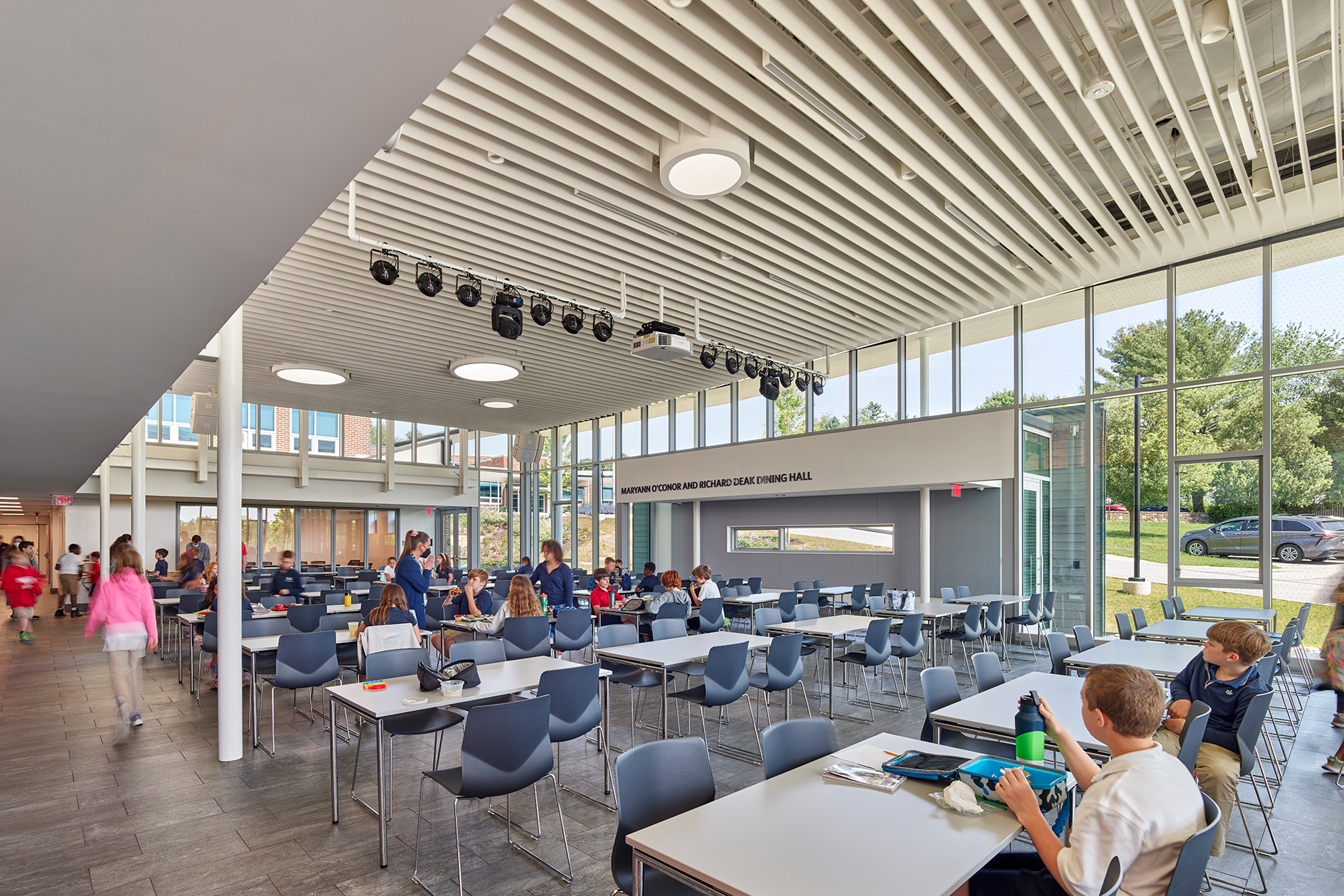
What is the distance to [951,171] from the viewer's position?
20.0 ft

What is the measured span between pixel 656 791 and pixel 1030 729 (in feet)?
4.70

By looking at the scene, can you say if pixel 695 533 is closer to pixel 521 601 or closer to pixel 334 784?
pixel 521 601

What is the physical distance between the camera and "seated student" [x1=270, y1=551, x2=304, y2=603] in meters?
10.9

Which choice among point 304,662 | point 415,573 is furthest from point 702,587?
point 304,662

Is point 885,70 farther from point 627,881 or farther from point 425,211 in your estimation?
point 627,881

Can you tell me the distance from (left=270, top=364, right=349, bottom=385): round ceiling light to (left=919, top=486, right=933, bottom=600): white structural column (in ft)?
30.3

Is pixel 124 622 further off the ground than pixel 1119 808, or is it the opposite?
pixel 1119 808

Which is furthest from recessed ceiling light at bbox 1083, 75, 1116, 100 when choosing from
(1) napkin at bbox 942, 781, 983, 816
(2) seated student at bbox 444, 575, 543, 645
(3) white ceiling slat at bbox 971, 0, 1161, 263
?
(2) seated student at bbox 444, 575, 543, 645

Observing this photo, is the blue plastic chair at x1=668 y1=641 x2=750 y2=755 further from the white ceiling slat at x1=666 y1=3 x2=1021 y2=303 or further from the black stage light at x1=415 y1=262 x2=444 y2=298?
the black stage light at x1=415 y1=262 x2=444 y2=298

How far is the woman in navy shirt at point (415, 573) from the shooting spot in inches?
275

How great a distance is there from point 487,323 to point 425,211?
10.3 ft

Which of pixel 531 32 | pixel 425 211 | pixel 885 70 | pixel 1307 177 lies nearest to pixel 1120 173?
pixel 1307 177

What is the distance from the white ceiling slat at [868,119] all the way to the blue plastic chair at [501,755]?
394 cm

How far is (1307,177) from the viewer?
6809 millimetres
